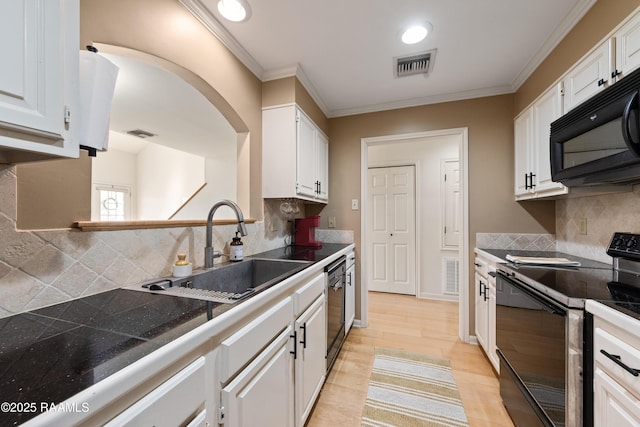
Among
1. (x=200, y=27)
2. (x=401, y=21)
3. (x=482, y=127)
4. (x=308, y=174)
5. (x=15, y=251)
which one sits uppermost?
(x=401, y=21)

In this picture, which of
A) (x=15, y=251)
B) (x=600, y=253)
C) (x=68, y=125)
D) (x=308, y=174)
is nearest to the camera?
(x=68, y=125)

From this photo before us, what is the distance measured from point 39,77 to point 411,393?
7.66ft

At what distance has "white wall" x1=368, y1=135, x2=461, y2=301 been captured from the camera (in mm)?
3570

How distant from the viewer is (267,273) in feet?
5.40

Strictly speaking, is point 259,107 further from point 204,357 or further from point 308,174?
point 204,357

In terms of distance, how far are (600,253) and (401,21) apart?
1.99m

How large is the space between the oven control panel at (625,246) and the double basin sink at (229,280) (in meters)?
1.72

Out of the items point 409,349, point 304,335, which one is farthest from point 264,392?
point 409,349

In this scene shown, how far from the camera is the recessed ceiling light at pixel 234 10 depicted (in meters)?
1.41

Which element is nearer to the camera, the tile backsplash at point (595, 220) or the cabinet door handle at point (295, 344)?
the cabinet door handle at point (295, 344)

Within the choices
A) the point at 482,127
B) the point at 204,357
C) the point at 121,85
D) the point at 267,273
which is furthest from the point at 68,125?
the point at 482,127

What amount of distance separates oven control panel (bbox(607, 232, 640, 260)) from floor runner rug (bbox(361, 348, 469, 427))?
128 cm

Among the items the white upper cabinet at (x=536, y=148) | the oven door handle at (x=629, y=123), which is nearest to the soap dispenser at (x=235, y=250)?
the oven door handle at (x=629, y=123)

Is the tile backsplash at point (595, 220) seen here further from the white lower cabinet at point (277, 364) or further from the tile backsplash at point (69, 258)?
the tile backsplash at point (69, 258)
